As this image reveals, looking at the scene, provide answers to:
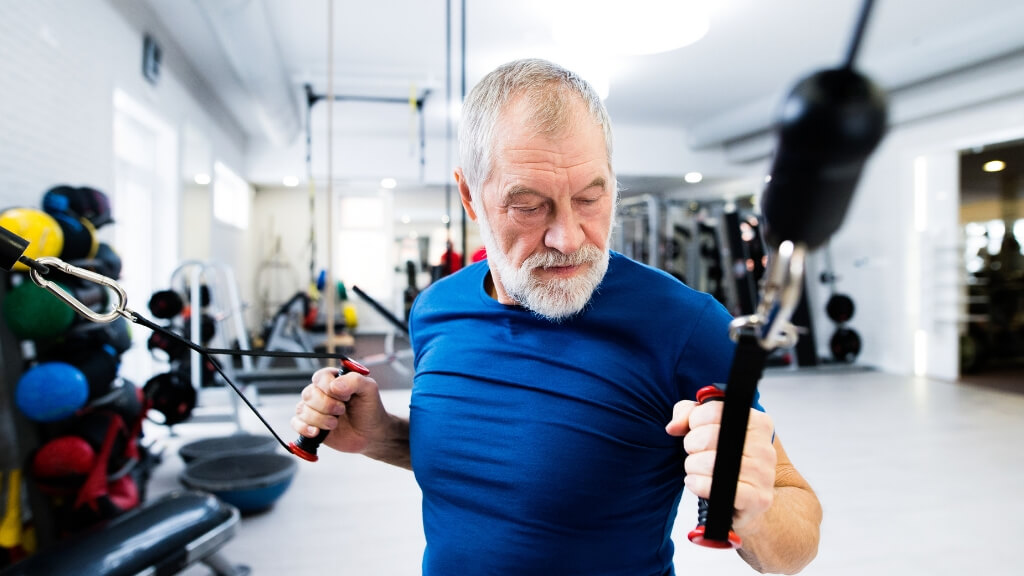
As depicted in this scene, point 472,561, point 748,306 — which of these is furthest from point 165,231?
point 748,306

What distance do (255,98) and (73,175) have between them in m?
2.56

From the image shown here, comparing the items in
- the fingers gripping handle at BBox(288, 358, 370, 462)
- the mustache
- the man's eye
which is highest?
the man's eye

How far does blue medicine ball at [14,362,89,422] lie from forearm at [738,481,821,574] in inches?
104

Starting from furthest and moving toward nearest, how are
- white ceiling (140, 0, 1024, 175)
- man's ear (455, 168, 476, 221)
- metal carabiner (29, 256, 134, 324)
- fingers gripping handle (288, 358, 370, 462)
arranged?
white ceiling (140, 0, 1024, 175)
man's ear (455, 168, 476, 221)
fingers gripping handle (288, 358, 370, 462)
metal carabiner (29, 256, 134, 324)

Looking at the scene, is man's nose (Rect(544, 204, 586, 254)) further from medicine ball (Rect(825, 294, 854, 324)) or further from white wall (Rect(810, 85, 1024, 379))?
medicine ball (Rect(825, 294, 854, 324))

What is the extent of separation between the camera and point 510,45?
599cm

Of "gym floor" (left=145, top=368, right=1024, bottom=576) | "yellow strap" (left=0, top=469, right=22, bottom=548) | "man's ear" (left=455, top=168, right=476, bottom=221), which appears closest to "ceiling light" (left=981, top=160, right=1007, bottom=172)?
"gym floor" (left=145, top=368, right=1024, bottom=576)

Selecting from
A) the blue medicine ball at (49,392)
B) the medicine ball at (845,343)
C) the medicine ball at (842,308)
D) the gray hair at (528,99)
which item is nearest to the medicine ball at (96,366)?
the blue medicine ball at (49,392)

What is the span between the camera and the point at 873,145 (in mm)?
327

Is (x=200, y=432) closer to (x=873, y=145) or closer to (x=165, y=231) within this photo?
(x=165, y=231)

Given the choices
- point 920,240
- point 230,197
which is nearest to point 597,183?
point 920,240

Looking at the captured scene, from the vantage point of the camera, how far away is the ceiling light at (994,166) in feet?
24.6

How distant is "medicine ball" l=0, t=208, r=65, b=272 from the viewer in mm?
2375

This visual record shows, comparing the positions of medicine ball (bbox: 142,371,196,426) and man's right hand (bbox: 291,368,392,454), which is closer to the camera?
man's right hand (bbox: 291,368,392,454)
